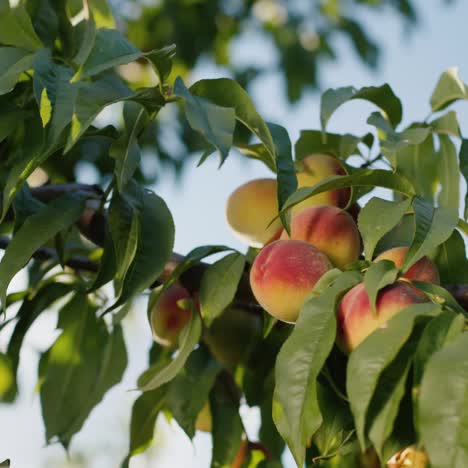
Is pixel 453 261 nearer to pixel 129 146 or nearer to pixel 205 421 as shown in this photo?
pixel 129 146

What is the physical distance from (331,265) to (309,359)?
23cm

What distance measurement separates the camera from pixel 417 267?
2.52 feet

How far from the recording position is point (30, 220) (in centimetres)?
83

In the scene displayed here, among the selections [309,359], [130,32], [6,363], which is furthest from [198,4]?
[309,359]

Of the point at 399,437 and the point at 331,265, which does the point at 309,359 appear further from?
the point at 331,265

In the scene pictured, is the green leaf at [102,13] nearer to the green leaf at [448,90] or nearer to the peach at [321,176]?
the peach at [321,176]

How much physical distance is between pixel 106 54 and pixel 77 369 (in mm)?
518

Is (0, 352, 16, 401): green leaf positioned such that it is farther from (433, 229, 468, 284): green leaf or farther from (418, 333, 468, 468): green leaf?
(418, 333, 468, 468): green leaf

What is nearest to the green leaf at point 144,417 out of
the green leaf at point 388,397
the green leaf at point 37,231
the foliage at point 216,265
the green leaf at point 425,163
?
the foliage at point 216,265

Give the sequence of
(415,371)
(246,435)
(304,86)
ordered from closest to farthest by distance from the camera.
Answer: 1. (415,371)
2. (246,435)
3. (304,86)

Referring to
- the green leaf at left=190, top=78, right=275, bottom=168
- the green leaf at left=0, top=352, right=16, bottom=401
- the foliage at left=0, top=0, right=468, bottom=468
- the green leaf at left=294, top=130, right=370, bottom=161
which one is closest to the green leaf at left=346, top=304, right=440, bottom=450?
the foliage at left=0, top=0, right=468, bottom=468

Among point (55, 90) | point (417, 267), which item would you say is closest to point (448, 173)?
point (417, 267)

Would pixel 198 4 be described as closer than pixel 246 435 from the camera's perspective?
No

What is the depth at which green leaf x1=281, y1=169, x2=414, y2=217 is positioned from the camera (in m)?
Answer: 0.71
